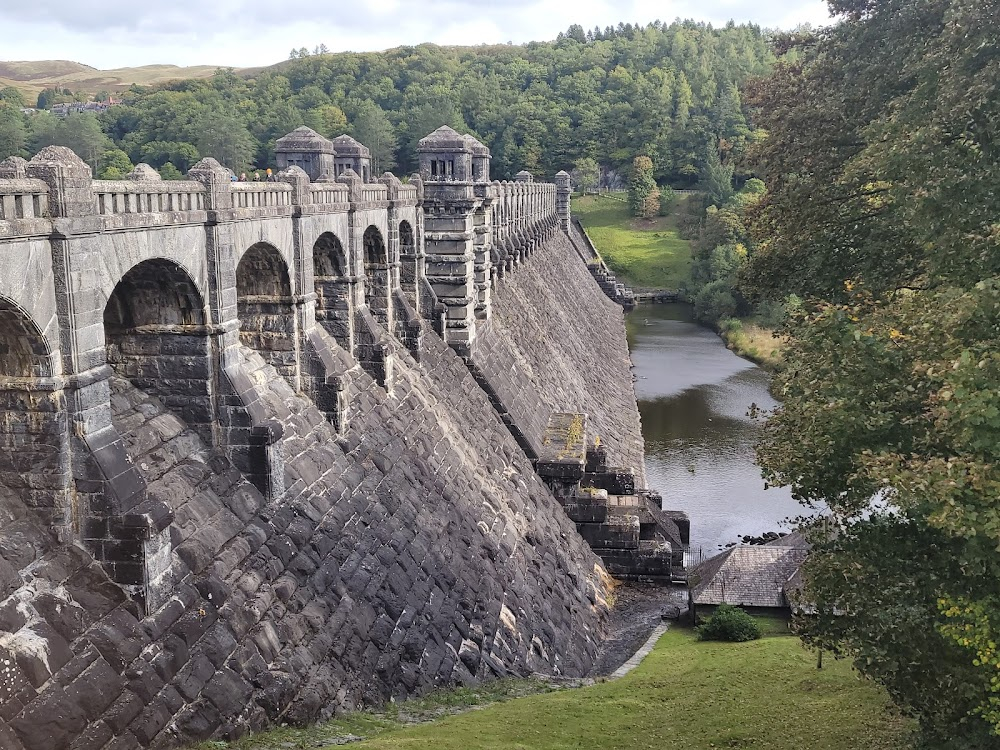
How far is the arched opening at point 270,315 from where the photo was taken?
21719mm

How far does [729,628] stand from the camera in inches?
1108

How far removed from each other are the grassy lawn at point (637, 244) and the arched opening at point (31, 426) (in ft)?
357

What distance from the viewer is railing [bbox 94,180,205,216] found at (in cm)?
1449

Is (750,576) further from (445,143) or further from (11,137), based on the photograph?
(11,137)

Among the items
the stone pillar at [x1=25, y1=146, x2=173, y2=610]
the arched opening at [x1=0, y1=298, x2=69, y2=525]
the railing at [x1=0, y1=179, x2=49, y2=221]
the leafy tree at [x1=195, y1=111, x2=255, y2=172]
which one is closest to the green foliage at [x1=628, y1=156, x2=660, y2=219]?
the leafy tree at [x1=195, y1=111, x2=255, y2=172]

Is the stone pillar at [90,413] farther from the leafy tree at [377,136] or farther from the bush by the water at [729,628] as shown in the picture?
the leafy tree at [377,136]

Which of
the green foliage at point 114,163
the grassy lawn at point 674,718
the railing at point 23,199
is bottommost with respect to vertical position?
the grassy lawn at point 674,718

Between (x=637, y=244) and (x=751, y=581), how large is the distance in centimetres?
9913

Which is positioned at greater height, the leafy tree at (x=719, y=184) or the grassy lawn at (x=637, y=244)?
the leafy tree at (x=719, y=184)

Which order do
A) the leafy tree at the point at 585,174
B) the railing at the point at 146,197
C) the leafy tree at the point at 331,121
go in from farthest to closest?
1. the leafy tree at the point at 585,174
2. the leafy tree at the point at 331,121
3. the railing at the point at 146,197

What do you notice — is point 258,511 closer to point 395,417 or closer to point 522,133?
point 395,417

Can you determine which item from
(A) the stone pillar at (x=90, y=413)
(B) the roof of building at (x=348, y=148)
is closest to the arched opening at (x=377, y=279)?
(B) the roof of building at (x=348, y=148)

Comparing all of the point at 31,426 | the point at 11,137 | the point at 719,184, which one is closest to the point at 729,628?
the point at 31,426

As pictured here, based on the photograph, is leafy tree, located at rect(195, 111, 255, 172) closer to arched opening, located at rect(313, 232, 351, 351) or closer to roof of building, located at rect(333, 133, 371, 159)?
roof of building, located at rect(333, 133, 371, 159)
